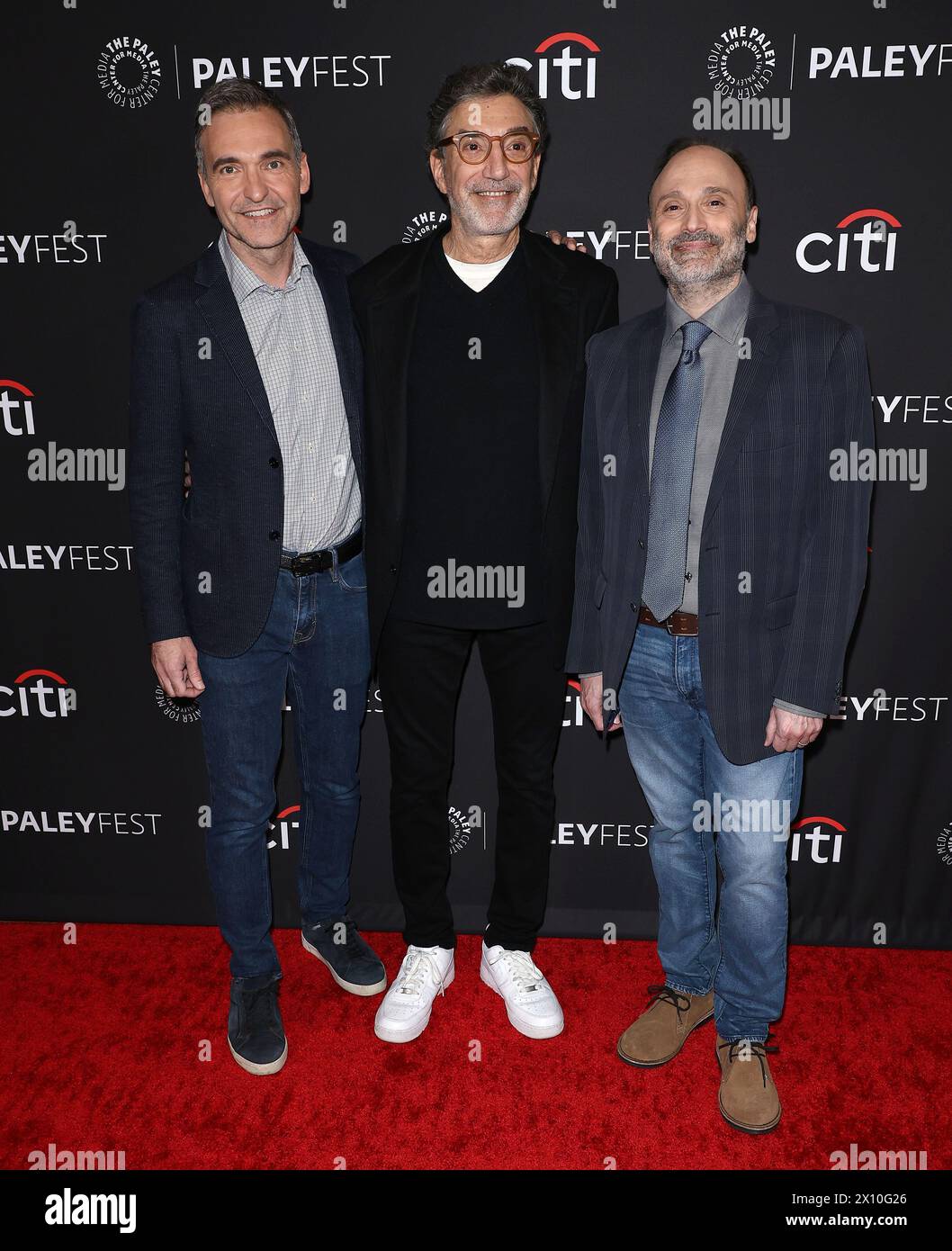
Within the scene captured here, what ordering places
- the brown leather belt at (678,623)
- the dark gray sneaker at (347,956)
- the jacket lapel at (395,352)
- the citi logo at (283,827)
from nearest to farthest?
the brown leather belt at (678,623), the jacket lapel at (395,352), the dark gray sneaker at (347,956), the citi logo at (283,827)

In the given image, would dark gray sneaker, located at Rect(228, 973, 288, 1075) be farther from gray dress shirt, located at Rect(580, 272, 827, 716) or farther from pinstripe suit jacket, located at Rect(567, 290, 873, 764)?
gray dress shirt, located at Rect(580, 272, 827, 716)

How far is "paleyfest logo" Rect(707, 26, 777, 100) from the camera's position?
2639 mm

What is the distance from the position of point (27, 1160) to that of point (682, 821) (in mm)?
1900

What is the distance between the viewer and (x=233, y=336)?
236 cm

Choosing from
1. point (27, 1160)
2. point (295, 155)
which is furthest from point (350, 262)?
point (27, 1160)

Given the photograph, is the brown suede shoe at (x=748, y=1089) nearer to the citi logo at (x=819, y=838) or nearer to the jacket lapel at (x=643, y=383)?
the citi logo at (x=819, y=838)

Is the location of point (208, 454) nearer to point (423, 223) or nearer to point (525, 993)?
point (423, 223)

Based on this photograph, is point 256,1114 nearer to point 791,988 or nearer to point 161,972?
point 161,972

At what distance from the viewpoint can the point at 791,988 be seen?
9.99 ft

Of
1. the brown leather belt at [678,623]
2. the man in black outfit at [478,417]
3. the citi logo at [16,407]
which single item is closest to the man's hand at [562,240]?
the man in black outfit at [478,417]

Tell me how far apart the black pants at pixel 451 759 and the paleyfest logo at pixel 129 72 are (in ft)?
5.77

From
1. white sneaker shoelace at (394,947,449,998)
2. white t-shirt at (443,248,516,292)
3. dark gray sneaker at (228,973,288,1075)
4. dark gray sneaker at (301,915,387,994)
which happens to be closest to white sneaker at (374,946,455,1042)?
white sneaker shoelace at (394,947,449,998)

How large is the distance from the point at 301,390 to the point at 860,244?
1695 millimetres

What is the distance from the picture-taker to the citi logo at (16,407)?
3020 mm
